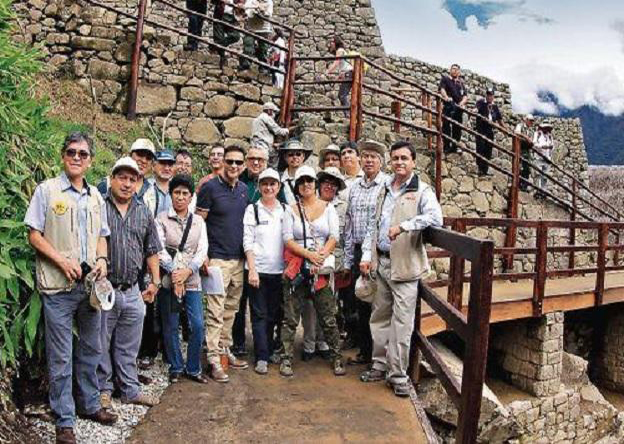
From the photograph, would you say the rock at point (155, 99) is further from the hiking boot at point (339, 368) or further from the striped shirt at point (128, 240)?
the hiking boot at point (339, 368)

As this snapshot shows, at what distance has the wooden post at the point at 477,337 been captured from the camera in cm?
287

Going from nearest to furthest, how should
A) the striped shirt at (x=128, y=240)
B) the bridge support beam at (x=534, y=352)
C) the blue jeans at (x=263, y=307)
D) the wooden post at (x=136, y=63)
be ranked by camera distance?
the striped shirt at (x=128, y=240)
the blue jeans at (x=263, y=307)
the bridge support beam at (x=534, y=352)
the wooden post at (x=136, y=63)

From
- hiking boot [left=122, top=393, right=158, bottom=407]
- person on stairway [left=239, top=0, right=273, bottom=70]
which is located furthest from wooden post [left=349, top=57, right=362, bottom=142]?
hiking boot [left=122, top=393, right=158, bottom=407]

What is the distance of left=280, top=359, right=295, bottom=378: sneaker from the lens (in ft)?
14.5

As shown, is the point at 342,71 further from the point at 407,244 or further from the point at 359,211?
the point at 407,244

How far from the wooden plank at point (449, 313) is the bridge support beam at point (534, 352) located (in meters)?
4.14

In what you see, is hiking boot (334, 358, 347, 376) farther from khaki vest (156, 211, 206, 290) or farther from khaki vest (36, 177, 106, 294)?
khaki vest (36, 177, 106, 294)

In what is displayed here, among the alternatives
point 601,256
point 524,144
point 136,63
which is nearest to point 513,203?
point 601,256

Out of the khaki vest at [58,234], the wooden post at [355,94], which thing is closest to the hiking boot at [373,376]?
the khaki vest at [58,234]

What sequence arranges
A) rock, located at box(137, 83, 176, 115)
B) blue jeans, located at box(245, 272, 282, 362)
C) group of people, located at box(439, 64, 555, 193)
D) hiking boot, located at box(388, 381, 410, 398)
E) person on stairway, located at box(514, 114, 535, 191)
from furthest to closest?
1. person on stairway, located at box(514, 114, 535, 191)
2. group of people, located at box(439, 64, 555, 193)
3. rock, located at box(137, 83, 176, 115)
4. blue jeans, located at box(245, 272, 282, 362)
5. hiking boot, located at box(388, 381, 410, 398)

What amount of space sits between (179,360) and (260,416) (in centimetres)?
86

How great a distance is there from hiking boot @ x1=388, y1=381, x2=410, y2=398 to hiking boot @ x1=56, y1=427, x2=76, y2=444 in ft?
6.72

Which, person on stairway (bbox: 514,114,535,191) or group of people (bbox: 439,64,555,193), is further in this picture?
person on stairway (bbox: 514,114,535,191)

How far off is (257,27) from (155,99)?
95.4 inches
